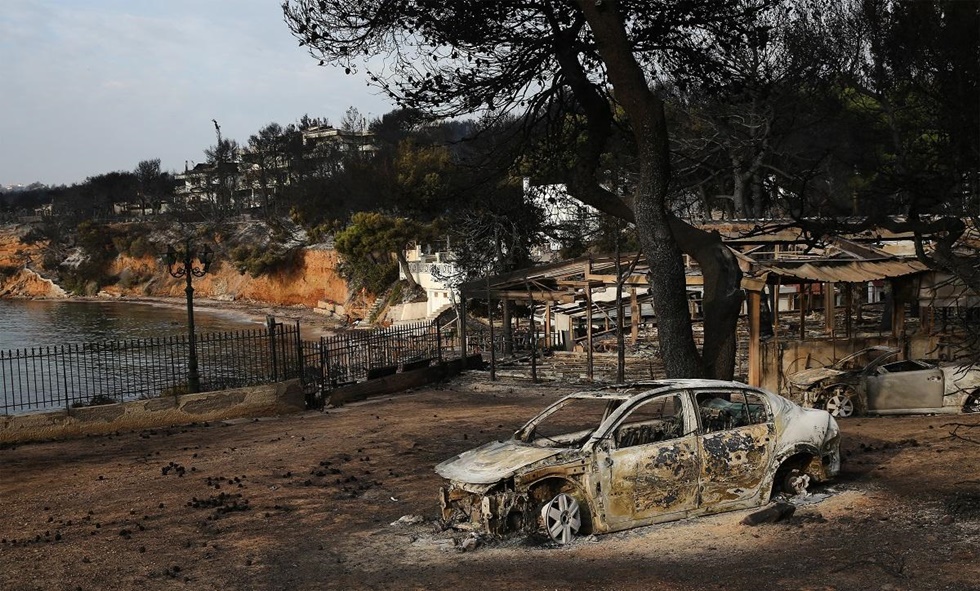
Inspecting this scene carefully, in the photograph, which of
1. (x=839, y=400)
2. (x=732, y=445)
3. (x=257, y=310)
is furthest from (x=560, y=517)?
(x=257, y=310)

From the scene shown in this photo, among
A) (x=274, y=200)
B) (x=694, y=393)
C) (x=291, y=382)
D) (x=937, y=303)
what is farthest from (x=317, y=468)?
(x=274, y=200)

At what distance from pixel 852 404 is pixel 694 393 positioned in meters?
8.70

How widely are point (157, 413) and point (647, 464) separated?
13345 millimetres

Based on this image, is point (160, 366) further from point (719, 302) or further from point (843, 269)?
point (843, 269)

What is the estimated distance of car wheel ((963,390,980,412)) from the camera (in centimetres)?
1573

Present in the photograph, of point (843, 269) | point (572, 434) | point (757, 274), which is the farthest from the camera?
point (843, 269)

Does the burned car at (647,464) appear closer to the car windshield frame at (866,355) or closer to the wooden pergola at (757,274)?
the wooden pergola at (757,274)

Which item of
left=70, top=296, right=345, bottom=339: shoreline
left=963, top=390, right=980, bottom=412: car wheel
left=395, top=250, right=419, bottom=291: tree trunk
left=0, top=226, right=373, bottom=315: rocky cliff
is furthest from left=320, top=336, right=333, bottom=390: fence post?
left=0, top=226, right=373, bottom=315: rocky cliff

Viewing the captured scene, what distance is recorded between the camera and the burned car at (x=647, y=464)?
8438 millimetres

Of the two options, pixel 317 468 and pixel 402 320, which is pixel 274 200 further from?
pixel 317 468

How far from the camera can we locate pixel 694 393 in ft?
29.6

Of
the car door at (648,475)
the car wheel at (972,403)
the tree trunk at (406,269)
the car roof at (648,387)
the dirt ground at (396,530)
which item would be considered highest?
the tree trunk at (406,269)

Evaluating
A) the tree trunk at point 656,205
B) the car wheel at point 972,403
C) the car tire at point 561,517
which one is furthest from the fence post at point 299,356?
the car wheel at point 972,403

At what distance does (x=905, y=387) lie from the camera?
53.2 feet
